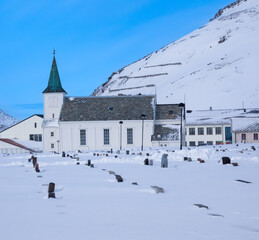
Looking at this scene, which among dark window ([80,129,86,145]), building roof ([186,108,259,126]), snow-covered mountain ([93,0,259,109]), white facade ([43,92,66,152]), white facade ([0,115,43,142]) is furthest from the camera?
snow-covered mountain ([93,0,259,109])

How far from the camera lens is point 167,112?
57.2 metres

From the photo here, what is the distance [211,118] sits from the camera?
265ft

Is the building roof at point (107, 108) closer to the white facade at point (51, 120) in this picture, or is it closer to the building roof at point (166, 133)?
the building roof at point (166, 133)

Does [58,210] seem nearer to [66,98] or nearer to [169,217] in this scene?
[169,217]

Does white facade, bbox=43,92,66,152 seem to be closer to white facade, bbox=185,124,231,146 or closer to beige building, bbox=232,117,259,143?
white facade, bbox=185,124,231,146

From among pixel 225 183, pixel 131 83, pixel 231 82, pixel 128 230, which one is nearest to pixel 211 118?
pixel 231 82

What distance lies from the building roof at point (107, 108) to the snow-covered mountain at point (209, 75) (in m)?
58.3

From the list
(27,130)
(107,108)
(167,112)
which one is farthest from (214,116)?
(27,130)

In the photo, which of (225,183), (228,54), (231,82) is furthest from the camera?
(228,54)

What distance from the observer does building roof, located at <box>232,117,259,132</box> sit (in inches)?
2633

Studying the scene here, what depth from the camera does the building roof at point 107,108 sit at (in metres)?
56.7

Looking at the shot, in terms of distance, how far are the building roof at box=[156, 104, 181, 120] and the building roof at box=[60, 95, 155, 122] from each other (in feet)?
4.80

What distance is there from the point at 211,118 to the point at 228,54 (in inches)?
3728

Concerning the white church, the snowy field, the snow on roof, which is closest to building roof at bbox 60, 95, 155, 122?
the white church
